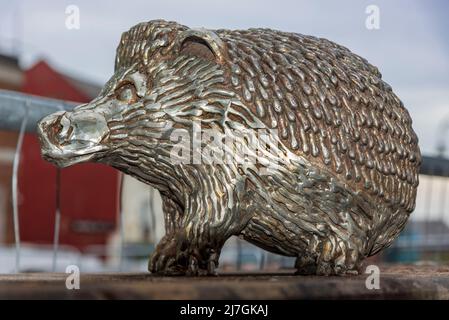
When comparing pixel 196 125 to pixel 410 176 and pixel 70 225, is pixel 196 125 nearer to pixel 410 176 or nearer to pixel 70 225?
pixel 410 176

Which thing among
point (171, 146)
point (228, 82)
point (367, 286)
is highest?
point (228, 82)

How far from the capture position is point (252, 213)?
4.86 ft

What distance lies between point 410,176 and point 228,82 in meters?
0.47

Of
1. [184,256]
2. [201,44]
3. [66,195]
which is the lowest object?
[66,195]

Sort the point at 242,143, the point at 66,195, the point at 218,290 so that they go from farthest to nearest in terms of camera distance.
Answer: the point at 66,195 → the point at 242,143 → the point at 218,290

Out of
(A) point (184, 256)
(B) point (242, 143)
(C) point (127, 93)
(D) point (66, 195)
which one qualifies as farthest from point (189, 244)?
(D) point (66, 195)

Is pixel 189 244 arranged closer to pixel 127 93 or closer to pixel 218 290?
pixel 127 93

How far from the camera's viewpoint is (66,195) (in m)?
10.9

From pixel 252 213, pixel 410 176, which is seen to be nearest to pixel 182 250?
pixel 252 213

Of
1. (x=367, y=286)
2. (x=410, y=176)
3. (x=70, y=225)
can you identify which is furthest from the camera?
(x=70, y=225)

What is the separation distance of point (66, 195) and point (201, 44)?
380 inches

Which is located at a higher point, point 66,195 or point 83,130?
point 83,130

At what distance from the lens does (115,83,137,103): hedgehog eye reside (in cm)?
152

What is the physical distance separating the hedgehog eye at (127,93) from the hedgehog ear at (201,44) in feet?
0.40
